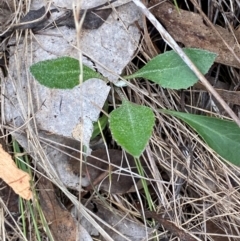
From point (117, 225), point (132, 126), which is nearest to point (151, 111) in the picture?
point (132, 126)

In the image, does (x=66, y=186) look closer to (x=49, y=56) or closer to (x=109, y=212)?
(x=109, y=212)

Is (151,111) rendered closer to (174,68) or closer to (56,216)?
(174,68)

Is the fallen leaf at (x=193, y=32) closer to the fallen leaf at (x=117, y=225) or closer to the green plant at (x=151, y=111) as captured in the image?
the green plant at (x=151, y=111)

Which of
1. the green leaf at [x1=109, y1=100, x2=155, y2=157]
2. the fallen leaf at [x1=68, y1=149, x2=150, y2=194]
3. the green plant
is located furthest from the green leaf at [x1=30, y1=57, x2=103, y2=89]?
the fallen leaf at [x1=68, y1=149, x2=150, y2=194]

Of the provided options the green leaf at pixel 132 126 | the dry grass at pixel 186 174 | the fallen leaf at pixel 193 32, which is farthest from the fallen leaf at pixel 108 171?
the fallen leaf at pixel 193 32

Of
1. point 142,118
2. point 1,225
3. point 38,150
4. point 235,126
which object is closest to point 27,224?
point 1,225

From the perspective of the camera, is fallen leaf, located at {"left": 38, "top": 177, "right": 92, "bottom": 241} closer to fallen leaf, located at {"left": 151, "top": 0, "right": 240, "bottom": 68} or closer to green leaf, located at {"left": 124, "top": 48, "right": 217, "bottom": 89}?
green leaf, located at {"left": 124, "top": 48, "right": 217, "bottom": 89}
